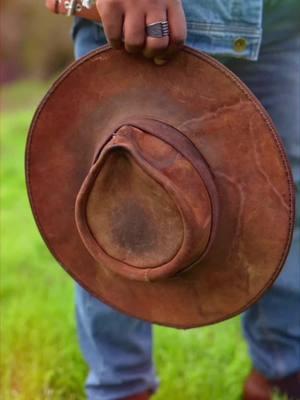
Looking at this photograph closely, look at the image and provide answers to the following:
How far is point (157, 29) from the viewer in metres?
1.54

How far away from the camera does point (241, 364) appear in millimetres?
2586

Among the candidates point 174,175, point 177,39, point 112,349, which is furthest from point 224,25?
point 112,349

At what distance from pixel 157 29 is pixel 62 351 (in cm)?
131

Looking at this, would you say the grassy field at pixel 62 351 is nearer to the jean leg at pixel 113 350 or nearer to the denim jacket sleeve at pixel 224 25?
the jean leg at pixel 113 350

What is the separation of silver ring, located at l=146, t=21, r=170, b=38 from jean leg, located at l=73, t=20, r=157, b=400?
741mm

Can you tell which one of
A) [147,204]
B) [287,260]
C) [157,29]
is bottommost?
[287,260]

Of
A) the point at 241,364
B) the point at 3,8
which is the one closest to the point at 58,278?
the point at 241,364

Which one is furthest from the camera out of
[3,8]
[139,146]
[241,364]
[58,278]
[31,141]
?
[3,8]

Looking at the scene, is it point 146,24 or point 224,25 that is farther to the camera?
point 224,25

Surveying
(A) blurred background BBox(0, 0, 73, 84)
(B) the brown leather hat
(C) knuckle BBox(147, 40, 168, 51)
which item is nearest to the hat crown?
(B) the brown leather hat

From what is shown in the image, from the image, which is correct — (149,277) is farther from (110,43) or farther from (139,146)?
(110,43)

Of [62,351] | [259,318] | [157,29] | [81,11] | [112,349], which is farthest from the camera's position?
[62,351]

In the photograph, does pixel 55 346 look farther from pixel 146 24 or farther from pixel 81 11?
A: pixel 146 24

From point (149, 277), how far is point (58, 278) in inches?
68.9
